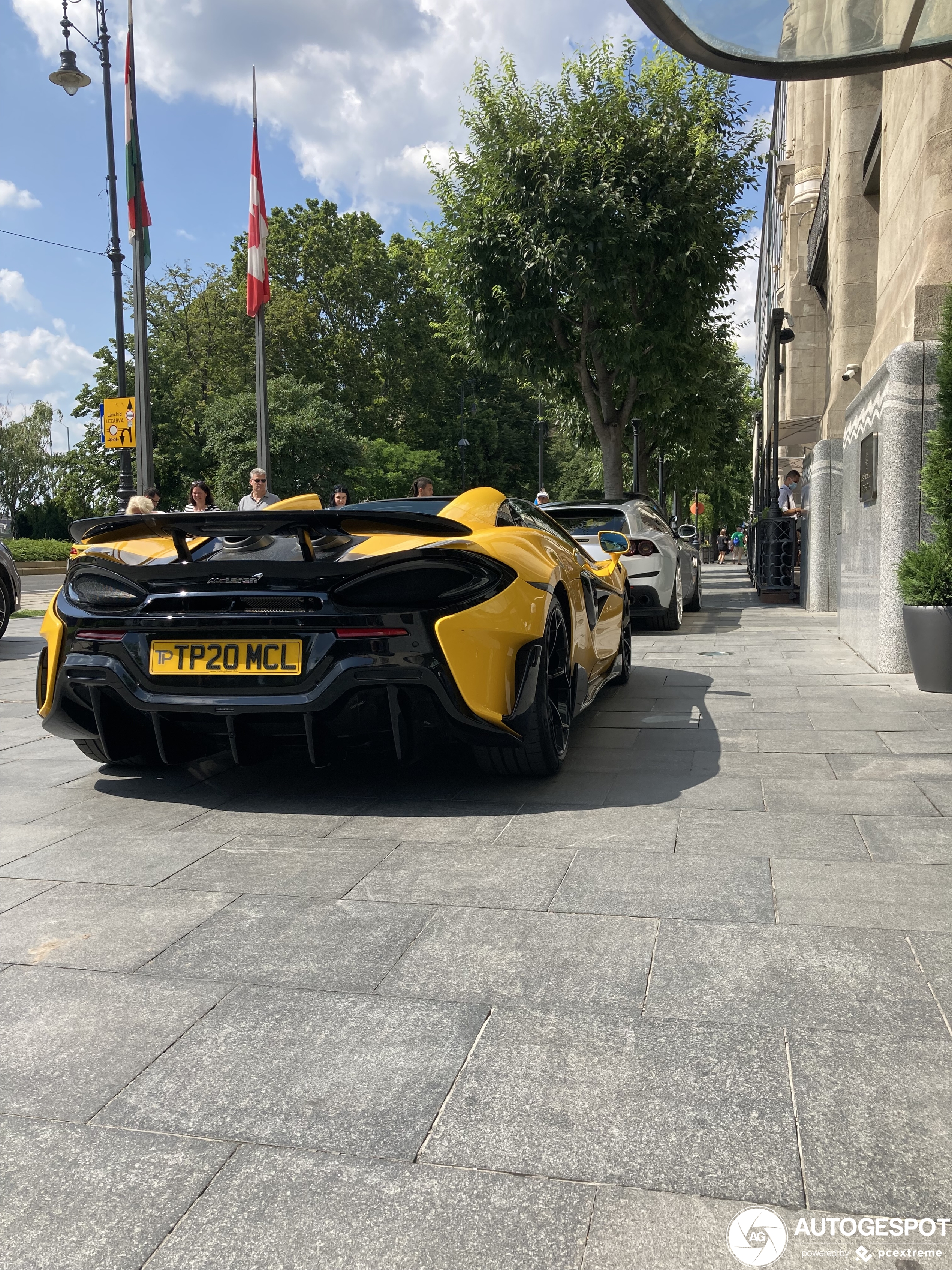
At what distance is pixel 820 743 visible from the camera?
223 inches

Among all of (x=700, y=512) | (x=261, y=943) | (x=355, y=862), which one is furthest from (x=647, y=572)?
(x=700, y=512)

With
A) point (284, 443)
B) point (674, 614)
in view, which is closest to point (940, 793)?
point (674, 614)

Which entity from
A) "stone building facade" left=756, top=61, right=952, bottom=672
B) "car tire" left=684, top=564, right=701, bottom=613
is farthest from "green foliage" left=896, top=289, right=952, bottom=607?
"car tire" left=684, top=564, right=701, bottom=613

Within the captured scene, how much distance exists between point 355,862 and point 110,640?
147 cm

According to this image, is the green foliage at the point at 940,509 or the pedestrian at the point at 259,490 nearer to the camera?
the green foliage at the point at 940,509

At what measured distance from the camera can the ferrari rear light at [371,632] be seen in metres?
4.11

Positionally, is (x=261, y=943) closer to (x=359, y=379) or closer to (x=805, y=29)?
(x=805, y=29)

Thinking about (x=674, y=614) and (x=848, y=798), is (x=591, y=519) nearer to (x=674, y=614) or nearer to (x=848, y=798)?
(x=674, y=614)

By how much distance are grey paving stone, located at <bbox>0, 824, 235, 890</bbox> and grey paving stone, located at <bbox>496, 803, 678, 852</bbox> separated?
44.7 inches

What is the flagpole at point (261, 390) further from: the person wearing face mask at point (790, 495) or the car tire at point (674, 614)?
the person wearing face mask at point (790, 495)

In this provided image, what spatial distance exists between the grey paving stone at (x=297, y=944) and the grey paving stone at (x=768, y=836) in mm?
1183

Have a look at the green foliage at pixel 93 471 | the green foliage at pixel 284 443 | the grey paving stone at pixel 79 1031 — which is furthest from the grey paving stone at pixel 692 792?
the green foliage at pixel 93 471

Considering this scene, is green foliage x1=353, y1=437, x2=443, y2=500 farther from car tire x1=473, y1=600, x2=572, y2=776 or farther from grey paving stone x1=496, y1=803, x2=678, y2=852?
grey paving stone x1=496, y1=803, x2=678, y2=852

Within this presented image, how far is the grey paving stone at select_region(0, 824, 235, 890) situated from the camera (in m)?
3.60
